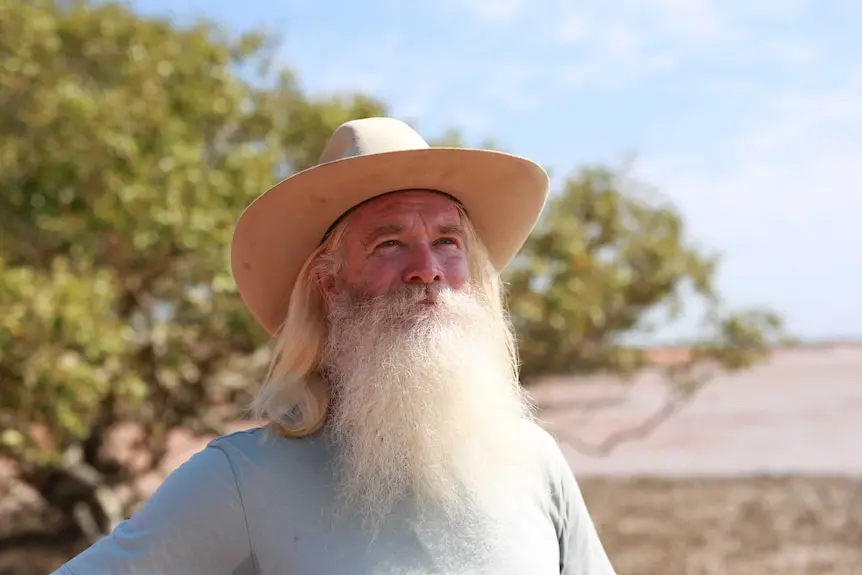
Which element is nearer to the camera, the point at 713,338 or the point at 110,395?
the point at 110,395

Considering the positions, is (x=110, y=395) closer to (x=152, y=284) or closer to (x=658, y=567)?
(x=152, y=284)

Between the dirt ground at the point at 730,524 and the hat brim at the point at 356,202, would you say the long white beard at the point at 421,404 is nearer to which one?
the hat brim at the point at 356,202

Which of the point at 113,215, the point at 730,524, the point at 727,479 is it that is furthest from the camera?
the point at 727,479

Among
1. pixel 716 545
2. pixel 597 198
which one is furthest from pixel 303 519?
pixel 716 545

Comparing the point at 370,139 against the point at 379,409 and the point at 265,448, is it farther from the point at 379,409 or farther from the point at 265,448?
the point at 265,448

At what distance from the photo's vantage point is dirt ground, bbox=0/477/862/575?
928 cm

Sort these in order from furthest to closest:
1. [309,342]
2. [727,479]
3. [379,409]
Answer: [727,479], [309,342], [379,409]

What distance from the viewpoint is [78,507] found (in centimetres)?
841

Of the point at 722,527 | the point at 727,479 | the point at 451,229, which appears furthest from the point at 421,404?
the point at 727,479

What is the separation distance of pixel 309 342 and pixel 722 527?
1023cm

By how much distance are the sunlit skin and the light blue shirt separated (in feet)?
1.25

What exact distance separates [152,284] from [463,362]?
5960 mm

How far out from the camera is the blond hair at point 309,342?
184 centimetres

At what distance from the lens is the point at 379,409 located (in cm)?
190
